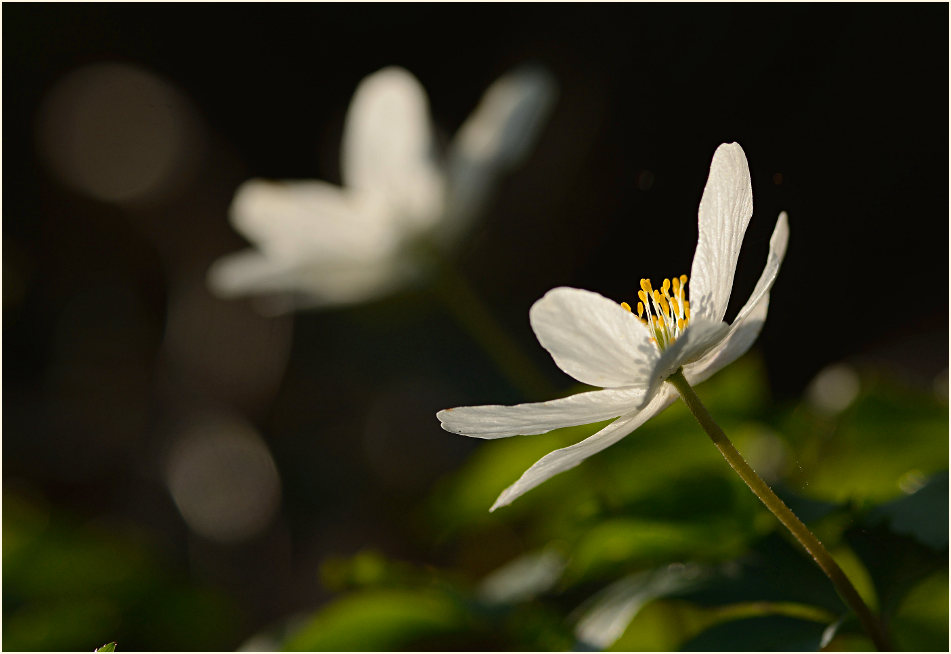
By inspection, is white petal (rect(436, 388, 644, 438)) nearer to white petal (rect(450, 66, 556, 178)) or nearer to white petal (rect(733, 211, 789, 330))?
white petal (rect(733, 211, 789, 330))

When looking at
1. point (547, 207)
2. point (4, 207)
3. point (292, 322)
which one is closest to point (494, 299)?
point (547, 207)

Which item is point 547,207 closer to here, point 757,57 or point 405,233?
point 757,57

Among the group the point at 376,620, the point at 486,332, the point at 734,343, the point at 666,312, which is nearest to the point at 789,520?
the point at 734,343

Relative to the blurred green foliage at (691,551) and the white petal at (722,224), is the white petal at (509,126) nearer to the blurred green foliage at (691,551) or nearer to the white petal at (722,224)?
the blurred green foliage at (691,551)

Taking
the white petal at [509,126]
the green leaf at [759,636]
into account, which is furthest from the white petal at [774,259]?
the white petal at [509,126]

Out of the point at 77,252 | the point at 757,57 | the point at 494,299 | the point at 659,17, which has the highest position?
the point at 77,252

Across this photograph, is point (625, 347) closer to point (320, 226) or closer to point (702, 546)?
point (702, 546)
